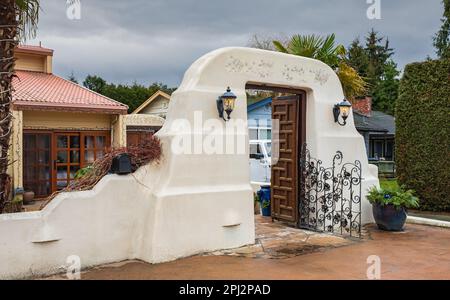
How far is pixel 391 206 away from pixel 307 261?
2924 millimetres

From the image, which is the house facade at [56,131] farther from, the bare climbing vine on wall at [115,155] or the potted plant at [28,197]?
the bare climbing vine on wall at [115,155]

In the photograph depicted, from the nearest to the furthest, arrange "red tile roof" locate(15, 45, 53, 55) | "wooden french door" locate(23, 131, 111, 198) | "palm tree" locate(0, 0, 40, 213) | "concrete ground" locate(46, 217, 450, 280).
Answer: "palm tree" locate(0, 0, 40, 213)
"concrete ground" locate(46, 217, 450, 280)
"wooden french door" locate(23, 131, 111, 198)
"red tile roof" locate(15, 45, 53, 55)

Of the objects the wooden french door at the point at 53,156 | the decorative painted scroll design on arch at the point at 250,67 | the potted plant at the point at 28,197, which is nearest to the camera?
the decorative painted scroll design on arch at the point at 250,67

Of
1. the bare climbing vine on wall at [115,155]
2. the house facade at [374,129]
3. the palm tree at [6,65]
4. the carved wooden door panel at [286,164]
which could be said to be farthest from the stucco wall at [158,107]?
the palm tree at [6,65]

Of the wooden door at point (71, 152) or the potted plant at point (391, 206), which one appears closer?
the potted plant at point (391, 206)

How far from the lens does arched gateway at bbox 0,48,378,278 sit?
5273 mm

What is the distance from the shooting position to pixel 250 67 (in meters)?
7.12

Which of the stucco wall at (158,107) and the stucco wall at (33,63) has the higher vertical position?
the stucco wall at (33,63)

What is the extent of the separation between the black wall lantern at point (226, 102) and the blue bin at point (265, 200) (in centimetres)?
347

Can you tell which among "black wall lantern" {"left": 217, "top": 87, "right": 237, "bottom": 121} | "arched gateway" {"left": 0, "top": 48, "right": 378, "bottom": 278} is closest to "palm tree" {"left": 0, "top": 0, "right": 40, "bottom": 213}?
"arched gateway" {"left": 0, "top": 48, "right": 378, "bottom": 278}

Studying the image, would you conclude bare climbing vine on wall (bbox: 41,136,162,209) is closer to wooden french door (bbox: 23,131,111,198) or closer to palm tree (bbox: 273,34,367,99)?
palm tree (bbox: 273,34,367,99)

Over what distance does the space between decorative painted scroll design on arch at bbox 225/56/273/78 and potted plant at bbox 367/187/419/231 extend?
324cm

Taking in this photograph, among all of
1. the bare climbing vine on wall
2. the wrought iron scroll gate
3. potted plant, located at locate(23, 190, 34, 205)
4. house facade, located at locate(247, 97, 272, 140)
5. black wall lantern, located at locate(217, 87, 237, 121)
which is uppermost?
house facade, located at locate(247, 97, 272, 140)

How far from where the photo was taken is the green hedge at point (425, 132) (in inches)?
412
